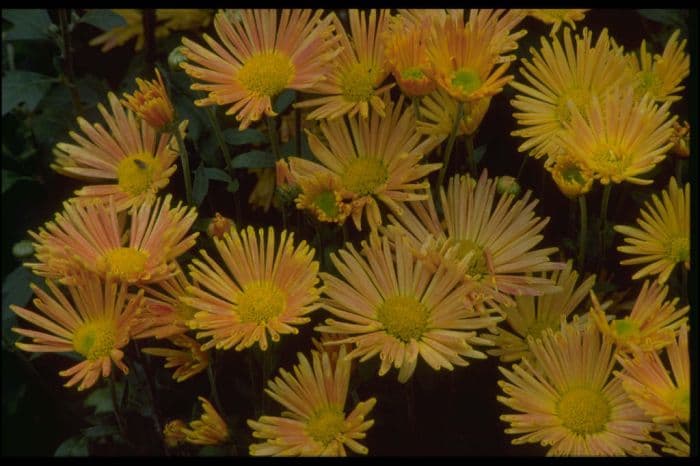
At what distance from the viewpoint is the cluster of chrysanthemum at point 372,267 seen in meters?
0.99

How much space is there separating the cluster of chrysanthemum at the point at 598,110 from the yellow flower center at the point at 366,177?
6.7 inches

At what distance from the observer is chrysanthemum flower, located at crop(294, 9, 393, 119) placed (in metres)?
1.13

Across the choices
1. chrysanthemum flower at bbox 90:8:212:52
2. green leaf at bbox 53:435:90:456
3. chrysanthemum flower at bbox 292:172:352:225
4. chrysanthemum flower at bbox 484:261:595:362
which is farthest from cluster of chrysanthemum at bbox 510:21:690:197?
green leaf at bbox 53:435:90:456

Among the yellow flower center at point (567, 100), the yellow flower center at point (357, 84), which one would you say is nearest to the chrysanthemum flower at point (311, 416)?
the yellow flower center at point (357, 84)

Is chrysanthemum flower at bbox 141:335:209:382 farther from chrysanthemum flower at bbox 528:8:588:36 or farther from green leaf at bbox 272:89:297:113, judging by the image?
chrysanthemum flower at bbox 528:8:588:36

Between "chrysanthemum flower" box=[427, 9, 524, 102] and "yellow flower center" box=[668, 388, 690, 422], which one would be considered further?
"chrysanthemum flower" box=[427, 9, 524, 102]

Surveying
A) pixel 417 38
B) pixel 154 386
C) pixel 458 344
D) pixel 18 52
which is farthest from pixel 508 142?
pixel 18 52

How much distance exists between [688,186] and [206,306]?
0.56 meters

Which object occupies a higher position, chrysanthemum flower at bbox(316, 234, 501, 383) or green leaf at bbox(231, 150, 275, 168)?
green leaf at bbox(231, 150, 275, 168)

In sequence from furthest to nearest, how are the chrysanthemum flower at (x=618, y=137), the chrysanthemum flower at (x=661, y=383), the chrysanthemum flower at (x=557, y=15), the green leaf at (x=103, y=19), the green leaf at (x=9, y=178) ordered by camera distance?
the green leaf at (x=9, y=178), the green leaf at (x=103, y=19), the chrysanthemum flower at (x=557, y=15), the chrysanthemum flower at (x=618, y=137), the chrysanthemum flower at (x=661, y=383)

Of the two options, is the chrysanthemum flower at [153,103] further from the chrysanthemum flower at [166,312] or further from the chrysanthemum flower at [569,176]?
the chrysanthemum flower at [569,176]

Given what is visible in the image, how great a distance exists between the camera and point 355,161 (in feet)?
3.82

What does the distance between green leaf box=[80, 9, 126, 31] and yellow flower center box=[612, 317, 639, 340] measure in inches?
33.9

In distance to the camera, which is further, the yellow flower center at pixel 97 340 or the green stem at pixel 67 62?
the green stem at pixel 67 62
